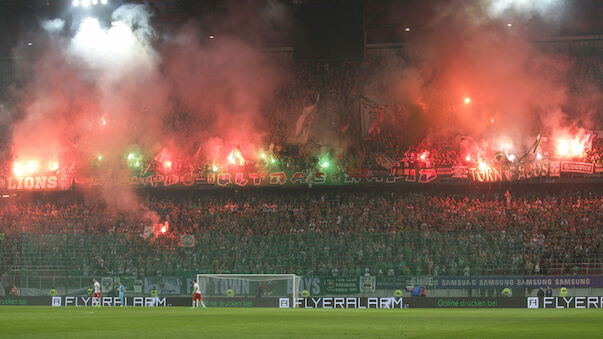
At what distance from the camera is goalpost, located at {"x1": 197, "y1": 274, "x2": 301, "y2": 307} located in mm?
34594

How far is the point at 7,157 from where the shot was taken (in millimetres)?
45969

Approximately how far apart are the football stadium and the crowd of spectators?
0.12m

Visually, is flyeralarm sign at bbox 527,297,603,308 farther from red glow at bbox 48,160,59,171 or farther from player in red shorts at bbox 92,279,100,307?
red glow at bbox 48,160,59,171

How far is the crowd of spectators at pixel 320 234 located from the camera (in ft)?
114

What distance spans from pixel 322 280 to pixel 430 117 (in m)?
15.3

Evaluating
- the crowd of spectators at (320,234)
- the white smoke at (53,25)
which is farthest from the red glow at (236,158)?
the white smoke at (53,25)

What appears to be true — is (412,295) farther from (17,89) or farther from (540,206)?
(17,89)

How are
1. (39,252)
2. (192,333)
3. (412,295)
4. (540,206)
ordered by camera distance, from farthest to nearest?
1. (540,206)
2. (39,252)
3. (412,295)
4. (192,333)

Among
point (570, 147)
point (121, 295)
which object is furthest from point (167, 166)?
point (570, 147)

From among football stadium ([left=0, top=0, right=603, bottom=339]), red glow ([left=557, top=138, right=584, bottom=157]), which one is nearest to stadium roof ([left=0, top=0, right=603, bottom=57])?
football stadium ([left=0, top=0, right=603, bottom=339])

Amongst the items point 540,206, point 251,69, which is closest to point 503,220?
point 540,206

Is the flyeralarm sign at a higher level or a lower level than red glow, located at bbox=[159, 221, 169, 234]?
lower

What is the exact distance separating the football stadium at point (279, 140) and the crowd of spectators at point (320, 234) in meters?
0.12

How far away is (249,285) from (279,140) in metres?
12.8
